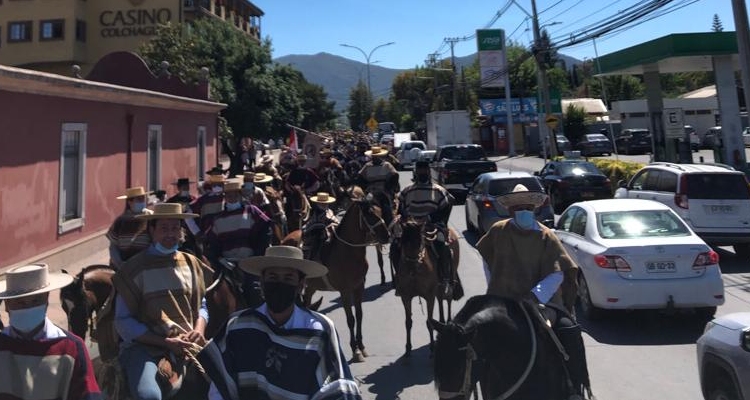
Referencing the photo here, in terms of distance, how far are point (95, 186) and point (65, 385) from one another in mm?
12037

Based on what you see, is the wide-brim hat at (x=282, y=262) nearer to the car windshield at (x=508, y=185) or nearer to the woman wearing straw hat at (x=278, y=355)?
the woman wearing straw hat at (x=278, y=355)

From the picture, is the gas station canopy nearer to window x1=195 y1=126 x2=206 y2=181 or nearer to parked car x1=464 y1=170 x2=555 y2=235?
parked car x1=464 y1=170 x2=555 y2=235

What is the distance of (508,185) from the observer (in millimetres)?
13961

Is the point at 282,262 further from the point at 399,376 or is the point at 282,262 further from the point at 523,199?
the point at 399,376

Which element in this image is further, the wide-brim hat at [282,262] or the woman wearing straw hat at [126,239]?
the woman wearing straw hat at [126,239]

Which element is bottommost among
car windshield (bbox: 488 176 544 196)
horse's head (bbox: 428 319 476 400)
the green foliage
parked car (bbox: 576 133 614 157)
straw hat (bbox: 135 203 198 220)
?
parked car (bbox: 576 133 614 157)

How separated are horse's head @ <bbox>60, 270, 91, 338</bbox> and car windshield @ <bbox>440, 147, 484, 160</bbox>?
19.9 metres

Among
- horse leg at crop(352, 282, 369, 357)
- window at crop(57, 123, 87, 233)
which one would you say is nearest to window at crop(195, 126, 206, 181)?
window at crop(57, 123, 87, 233)

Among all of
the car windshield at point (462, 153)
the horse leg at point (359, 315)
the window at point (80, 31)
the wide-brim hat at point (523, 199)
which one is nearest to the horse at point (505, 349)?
the wide-brim hat at point (523, 199)

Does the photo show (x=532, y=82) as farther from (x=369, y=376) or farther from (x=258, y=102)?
(x=369, y=376)

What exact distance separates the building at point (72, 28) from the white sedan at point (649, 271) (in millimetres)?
47007

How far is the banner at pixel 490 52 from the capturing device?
53719 mm

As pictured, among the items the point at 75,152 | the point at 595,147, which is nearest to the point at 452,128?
the point at 595,147

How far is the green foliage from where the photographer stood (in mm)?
53375
